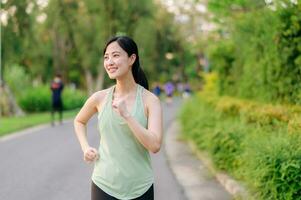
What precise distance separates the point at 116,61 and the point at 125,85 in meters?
0.17

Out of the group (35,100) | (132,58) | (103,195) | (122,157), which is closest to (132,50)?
(132,58)

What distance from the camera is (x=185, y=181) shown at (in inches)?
368

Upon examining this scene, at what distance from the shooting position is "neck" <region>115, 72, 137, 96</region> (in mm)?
3455

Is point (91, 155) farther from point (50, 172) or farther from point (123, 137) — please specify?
point (50, 172)

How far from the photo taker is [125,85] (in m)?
3.46

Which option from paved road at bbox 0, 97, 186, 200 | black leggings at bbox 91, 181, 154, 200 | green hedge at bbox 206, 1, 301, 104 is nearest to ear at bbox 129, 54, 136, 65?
black leggings at bbox 91, 181, 154, 200

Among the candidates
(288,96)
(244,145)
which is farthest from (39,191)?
(288,96)

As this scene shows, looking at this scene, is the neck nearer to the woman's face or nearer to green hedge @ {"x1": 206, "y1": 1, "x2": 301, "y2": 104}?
the woman's face

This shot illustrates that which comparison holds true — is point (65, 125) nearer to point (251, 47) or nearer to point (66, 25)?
point (251, 47)

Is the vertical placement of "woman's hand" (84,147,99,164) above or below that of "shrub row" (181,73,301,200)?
above

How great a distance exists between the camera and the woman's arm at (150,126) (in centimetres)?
306

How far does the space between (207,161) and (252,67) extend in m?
3.65

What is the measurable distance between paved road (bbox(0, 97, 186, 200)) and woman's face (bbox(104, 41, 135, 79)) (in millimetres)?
4812

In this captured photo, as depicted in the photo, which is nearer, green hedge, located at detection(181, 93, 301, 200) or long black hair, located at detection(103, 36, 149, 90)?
long black hair, located at detection(103, 36, 149, 90)
